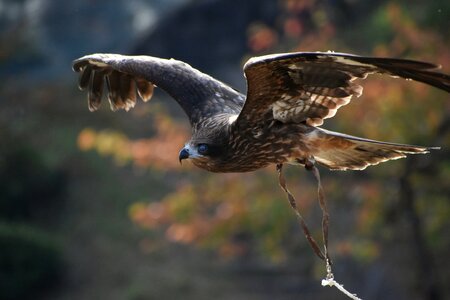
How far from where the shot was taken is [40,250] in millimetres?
11914

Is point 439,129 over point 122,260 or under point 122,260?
over

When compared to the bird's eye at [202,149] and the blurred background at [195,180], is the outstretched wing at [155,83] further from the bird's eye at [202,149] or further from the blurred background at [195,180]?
the blurred background at [195,180]

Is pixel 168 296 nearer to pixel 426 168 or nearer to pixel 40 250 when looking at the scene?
pixel 40 250

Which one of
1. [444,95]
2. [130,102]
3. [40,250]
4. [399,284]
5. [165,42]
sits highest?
[165,42]

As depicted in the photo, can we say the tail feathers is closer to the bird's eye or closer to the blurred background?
the bird's eye

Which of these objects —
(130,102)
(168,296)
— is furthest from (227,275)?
(130,102)

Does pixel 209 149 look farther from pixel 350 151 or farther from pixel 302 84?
pixel 350 151

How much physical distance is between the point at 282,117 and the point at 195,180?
21.3 feet

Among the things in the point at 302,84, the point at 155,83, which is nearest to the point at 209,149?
the point at 302,84

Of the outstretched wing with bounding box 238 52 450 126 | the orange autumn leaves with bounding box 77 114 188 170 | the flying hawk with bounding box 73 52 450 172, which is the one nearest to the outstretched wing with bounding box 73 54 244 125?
the flying hawk with bounding box 73 52 450 172

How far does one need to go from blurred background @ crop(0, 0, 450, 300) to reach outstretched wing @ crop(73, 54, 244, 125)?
11.2ft

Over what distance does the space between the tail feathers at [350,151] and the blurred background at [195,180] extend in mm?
4141

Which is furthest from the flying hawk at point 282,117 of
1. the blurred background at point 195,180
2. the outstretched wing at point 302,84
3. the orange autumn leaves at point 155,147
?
the orange autumn leaves at point 155,147

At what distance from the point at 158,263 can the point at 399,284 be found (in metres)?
3.33
